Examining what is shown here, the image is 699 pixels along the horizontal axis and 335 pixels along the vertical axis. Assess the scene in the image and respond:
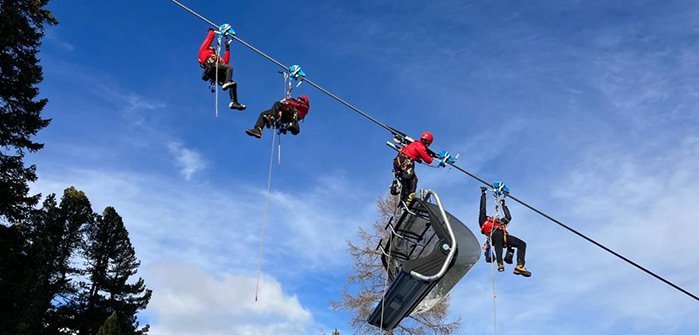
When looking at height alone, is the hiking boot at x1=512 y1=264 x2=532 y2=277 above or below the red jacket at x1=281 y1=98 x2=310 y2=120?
below

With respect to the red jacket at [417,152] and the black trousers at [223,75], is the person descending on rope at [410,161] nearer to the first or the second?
the red jacket at [417,152]

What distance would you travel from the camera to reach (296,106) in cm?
1088

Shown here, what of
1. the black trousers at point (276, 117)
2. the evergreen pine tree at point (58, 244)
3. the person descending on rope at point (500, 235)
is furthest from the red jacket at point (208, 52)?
the evergreen pine tree at point (58, 244)

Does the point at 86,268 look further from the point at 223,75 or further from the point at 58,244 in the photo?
the point at 223,75

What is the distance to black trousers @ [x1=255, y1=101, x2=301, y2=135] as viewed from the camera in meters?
10.0

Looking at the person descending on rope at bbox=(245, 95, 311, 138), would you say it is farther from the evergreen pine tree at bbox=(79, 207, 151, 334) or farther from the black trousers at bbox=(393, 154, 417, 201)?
the evergreen pine tree at bbox=(79, 207, 151, 334)

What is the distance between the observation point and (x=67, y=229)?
3058 cm

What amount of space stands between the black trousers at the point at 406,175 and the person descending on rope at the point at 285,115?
2121 millimetres

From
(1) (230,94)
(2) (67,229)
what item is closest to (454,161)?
(1) (230,94)

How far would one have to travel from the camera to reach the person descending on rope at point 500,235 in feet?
39.8

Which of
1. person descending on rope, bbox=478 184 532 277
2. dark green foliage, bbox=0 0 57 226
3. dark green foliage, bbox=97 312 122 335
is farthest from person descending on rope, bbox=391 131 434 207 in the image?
dark green foliage, bbox=97 312 122 335

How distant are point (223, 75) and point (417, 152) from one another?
3.95 meters

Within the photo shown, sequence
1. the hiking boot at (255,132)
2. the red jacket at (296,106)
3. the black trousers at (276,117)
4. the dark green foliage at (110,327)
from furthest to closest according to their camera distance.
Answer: the dark green foliage at (110,327), the red jacket at (296,106), the black trousers at (276,117), the hiking boot at (255,132)

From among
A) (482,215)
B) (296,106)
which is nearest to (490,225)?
(482,215)
